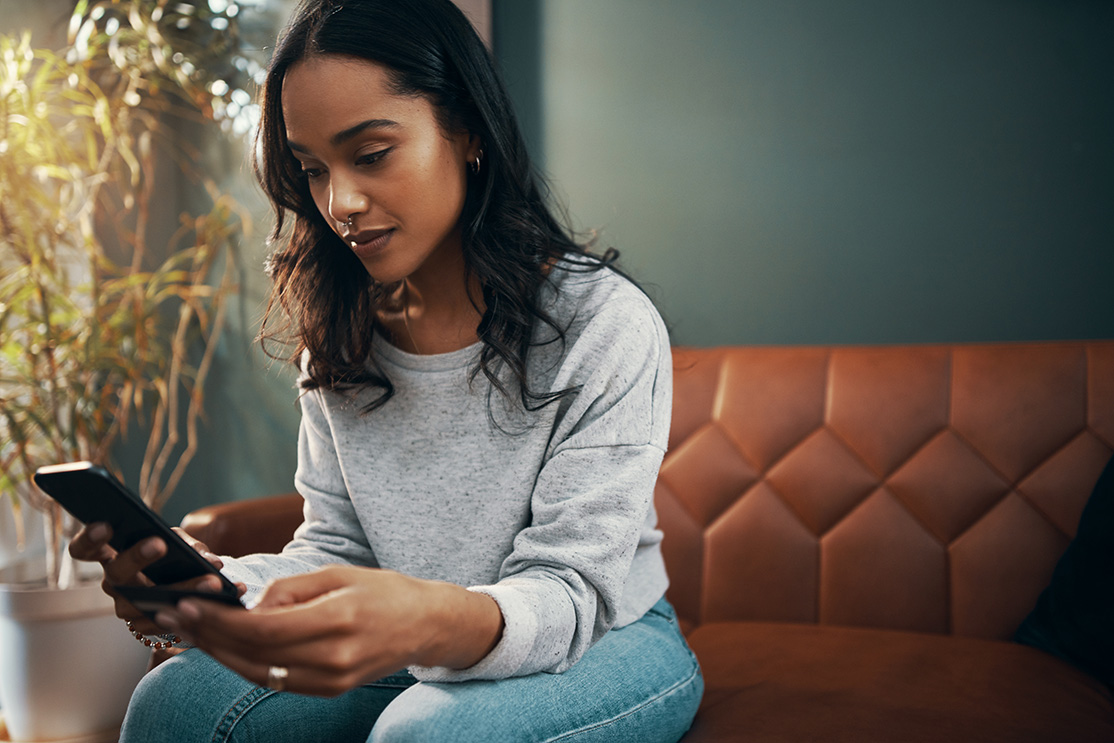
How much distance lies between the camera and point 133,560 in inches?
30.0

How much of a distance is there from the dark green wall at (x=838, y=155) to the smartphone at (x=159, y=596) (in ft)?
4.34

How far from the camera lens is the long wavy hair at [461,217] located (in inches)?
37.3

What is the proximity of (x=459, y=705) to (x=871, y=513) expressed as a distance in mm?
861

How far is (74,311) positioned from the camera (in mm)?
1923

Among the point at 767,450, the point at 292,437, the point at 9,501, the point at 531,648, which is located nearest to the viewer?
the point at 531,648

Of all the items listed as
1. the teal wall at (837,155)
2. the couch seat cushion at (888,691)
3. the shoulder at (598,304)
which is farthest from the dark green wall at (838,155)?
the shoulder at (598,304)

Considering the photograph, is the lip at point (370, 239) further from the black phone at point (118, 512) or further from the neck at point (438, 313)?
the black phone at point (118, 512)

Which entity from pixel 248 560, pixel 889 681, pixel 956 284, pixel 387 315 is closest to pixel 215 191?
pixel 387 315

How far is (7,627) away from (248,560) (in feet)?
2.84

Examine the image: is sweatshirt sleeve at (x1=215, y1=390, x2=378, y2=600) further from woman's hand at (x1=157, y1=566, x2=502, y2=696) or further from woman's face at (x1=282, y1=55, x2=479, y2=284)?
woman's hand at (x1=157, y1=566, x2=502, y2=696)

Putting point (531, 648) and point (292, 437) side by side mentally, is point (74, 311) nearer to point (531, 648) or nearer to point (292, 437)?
point (292, 437)

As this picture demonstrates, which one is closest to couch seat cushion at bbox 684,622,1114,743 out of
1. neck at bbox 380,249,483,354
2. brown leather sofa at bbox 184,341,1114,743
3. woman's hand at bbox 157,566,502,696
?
brown leather sofa at bbox 184,341,1114,743

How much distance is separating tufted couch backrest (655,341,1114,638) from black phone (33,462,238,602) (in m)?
0.91

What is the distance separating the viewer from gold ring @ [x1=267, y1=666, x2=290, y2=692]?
63 centimetres
